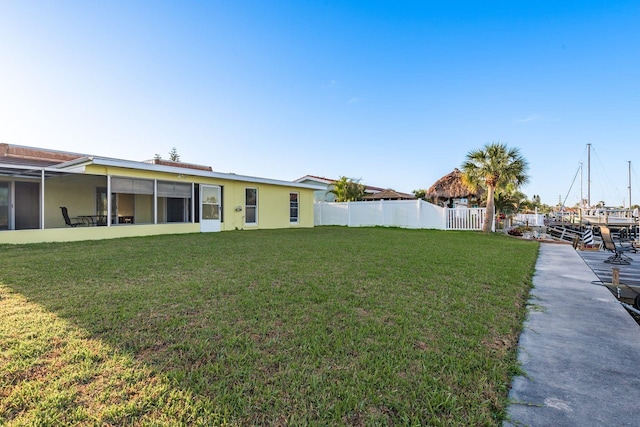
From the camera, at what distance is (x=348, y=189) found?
23.4 metres

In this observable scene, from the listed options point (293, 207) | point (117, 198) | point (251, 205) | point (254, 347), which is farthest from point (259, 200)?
point (254, 347)

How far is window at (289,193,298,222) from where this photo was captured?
1781 cm

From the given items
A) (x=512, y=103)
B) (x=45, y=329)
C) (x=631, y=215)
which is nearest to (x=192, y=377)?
(x=45, y=329)

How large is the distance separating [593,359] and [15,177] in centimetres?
1655

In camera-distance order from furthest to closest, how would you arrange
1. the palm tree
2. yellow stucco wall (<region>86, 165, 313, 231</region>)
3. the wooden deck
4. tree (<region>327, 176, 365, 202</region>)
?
tree (<region>327, 176, 365, 202</region>)
the palm tree
yellow stucco wall (<region>86, 165, 313, 231</region>)
the wooden deck

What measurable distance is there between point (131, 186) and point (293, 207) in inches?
334

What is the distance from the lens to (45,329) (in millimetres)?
2914

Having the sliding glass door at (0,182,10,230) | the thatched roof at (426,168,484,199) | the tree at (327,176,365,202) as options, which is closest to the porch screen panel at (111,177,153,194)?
the sliding glass door at (0,182,10,230)

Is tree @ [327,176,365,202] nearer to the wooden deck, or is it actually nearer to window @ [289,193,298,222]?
window @ [289,193,298,222]

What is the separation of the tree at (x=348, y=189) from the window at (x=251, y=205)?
9.01 m

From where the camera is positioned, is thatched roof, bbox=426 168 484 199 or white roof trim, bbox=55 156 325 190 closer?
white roof trim, bbox=55 156 325 190

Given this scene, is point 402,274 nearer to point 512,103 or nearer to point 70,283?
point 70,283

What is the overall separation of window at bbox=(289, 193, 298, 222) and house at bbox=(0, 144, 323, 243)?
1.06 meters

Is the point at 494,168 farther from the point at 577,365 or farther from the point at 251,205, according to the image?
the point at 577,365
